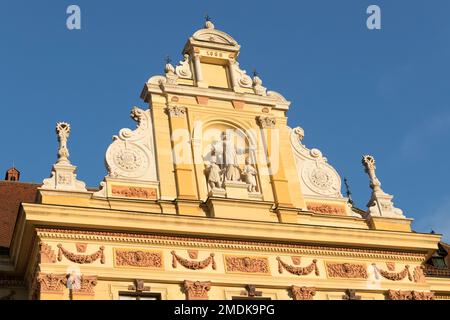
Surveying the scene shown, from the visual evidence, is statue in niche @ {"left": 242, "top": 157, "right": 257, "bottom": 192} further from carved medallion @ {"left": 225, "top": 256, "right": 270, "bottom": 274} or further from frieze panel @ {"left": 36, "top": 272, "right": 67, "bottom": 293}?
frieze panel @ {"left": 36, "top": 272, "right": 67, "bottom": 293}

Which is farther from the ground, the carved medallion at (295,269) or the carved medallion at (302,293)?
the carved medallion at (295,269)

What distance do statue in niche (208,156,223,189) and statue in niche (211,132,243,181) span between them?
166 millimetres

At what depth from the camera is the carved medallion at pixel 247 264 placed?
20.3 m

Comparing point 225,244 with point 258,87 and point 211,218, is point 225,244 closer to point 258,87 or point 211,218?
point 211,218

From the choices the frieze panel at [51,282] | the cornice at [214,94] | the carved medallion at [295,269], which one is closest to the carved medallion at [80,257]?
the frieze panel at [51,282]

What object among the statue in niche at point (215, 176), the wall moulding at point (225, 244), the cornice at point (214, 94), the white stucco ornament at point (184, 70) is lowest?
the wall moulding at point (225, 244)

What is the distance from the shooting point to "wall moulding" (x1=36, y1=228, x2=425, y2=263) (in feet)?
Answer: 63.5

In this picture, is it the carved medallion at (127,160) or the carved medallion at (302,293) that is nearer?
the carved medallion at (302,293)

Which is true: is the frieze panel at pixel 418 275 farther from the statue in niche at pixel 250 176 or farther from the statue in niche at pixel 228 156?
the statue in niche at pixel 228 156

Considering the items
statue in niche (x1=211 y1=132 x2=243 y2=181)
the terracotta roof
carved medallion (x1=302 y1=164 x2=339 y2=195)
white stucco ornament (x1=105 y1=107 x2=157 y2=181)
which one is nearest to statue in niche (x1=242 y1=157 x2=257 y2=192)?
statue in niche (x1=211 y1=132 x2=243 y2=181)

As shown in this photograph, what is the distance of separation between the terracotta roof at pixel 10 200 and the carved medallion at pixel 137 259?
13.9 feet

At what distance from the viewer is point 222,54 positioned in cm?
2475

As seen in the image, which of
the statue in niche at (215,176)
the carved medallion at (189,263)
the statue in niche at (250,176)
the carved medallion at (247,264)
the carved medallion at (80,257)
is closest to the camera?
the carved medallion at (80,257)
